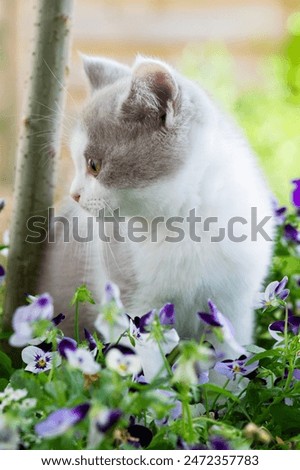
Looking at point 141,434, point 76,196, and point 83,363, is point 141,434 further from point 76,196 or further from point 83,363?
point 76,196

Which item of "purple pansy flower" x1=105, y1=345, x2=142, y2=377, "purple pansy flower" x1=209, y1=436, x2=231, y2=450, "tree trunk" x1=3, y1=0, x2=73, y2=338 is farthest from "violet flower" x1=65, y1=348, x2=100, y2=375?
"tree trunk" x1=3, y1=0, x2=73, y2=338

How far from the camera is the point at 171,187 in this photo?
1057 millimetres

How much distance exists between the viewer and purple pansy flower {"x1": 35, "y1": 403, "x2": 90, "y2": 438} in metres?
0.61

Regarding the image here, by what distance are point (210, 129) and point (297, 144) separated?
1.45 metres

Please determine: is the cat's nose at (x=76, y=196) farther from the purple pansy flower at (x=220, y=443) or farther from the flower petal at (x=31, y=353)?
the purple pansy flower at (x=220, y=443)

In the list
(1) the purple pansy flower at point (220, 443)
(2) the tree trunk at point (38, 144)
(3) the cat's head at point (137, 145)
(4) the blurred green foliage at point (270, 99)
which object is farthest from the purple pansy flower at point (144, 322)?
(4) the blurred green foliage at point (270, 99)

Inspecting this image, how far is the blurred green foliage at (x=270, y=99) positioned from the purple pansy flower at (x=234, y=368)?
3.83ft

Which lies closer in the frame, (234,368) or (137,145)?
(234,368)

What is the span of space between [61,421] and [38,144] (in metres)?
A: 0.62

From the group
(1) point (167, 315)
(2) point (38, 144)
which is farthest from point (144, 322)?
(2) point (38, 144)

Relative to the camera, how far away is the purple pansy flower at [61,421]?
612 millimetres
